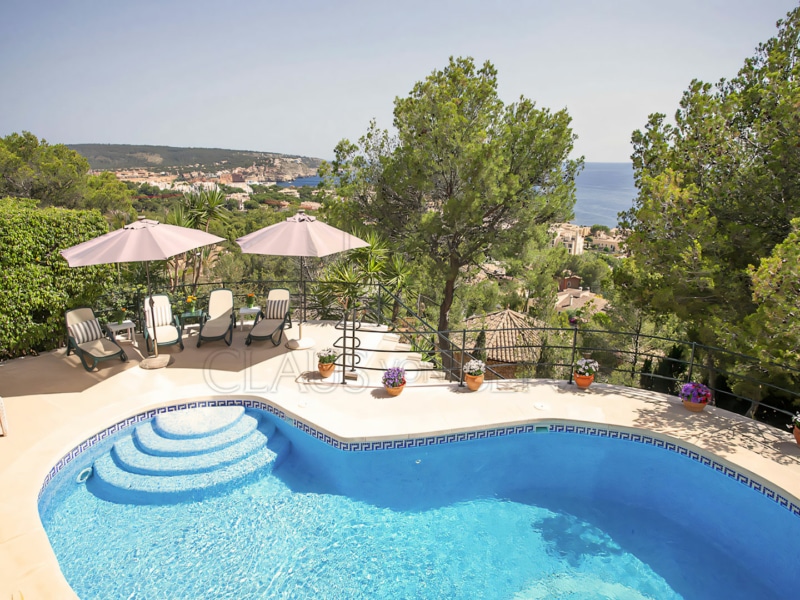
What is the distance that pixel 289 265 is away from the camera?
29.4 metres

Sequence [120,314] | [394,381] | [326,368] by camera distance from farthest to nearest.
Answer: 1. [120,314]
2. [326,368]
3. [394,381]

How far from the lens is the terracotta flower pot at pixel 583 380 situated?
801cm

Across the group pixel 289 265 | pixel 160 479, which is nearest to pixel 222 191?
pixel 160 479

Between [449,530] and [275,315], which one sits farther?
[275,315]

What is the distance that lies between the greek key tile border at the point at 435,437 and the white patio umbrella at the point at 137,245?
2.47 meters

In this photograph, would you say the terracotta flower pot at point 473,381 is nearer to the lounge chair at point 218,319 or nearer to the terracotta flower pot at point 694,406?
the terracotta flower pot at point 694,406

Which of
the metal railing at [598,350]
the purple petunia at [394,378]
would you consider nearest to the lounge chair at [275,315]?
the metal railing at [598,350]

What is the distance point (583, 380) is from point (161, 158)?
10222 cm

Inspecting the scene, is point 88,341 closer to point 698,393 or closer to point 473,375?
point 473,375

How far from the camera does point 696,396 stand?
729cm

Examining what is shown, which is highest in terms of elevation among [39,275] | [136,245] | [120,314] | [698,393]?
[136,245]

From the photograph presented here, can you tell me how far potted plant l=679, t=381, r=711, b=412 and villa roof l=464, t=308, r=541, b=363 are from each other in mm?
14700

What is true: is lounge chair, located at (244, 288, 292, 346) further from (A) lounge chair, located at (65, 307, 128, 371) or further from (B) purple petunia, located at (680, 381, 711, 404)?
(B) purple petunia, located at (680, 381, 711, 404)

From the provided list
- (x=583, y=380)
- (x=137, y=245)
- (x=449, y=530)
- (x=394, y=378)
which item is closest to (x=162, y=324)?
(x=137, y=245)
